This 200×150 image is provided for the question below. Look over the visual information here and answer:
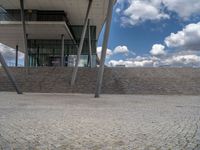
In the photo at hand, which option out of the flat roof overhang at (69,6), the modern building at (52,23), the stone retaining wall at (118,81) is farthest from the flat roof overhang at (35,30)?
the stone retaining wall at (118,81)

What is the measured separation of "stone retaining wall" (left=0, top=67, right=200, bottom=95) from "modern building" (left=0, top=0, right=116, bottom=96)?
Result: 1.65 m

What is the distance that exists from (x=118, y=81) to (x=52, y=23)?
37.3ft

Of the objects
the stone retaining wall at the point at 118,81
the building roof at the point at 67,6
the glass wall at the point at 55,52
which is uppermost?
the building roof at the point at 67,6

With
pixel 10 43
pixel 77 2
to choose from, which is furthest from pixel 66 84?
pixel 10 43

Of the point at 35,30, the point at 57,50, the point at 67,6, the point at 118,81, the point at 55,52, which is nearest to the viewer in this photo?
the point at 118,81

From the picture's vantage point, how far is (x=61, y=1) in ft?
96.2

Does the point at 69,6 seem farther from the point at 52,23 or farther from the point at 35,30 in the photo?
the point at 35,30

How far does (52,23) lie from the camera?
30.8 metres

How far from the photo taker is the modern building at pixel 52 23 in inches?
1155

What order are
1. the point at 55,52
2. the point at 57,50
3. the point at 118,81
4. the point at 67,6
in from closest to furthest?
1. the point at 118,81
2. the point at 67,6
3. the point at 57,50
4. the point at 55,52

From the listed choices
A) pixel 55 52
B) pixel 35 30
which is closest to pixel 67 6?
pixel 35 30

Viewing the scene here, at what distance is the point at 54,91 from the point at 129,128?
1792 centimetres

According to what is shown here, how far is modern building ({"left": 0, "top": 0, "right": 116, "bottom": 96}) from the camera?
2934 centimetres

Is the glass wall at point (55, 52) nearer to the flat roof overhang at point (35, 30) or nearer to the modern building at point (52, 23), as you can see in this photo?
the modern building at point (52, 23)
